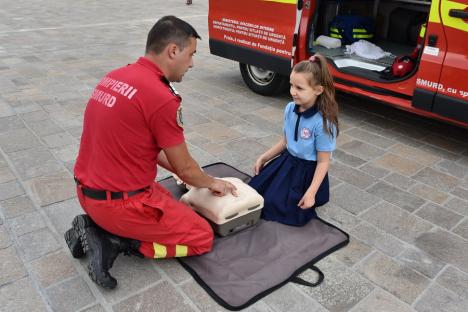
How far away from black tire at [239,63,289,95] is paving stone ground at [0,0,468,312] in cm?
14

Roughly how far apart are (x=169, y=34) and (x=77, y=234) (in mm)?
1228

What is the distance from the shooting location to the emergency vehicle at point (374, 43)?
369cm

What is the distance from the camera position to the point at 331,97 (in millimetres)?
2820

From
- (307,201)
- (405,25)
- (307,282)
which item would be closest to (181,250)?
(307,282)

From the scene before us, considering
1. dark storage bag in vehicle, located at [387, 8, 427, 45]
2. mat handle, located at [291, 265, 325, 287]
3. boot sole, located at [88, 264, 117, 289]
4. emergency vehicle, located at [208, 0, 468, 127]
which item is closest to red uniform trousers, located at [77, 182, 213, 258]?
boot sole, located at [88, 264, 117, 289]

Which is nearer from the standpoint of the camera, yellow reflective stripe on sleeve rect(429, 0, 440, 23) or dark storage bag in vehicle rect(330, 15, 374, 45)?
yellow reflective stripe on sleeve rect(429, 0, 440, 23)

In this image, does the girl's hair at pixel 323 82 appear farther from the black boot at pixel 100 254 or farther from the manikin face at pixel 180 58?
the black boot at pixel 100 254

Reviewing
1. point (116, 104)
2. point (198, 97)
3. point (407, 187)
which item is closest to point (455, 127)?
point (407, 187)

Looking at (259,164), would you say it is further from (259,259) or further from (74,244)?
(74,244)

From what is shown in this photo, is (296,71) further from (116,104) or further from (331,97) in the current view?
(116,104)

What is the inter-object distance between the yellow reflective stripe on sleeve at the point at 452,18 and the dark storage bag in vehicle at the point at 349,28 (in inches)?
73.6

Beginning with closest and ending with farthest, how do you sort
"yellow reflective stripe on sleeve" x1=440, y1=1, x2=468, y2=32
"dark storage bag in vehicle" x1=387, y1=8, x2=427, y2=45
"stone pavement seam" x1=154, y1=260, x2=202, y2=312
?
1. "stone pavement seam" x1=154, y1=260, x2=202, y2=312
2. "yellow reflective stripe on sleeve" x1=440, y1=1, x2=468, y2=32
3. "dark storage bag in vehicle" x1=387, y1=8, x2=427, y2=45

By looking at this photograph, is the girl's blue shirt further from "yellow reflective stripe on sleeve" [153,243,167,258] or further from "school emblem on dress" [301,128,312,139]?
"yellow reflective stripe on sleeve" [153,243,167,258]

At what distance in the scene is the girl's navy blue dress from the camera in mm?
2855
